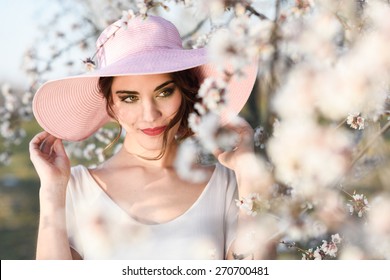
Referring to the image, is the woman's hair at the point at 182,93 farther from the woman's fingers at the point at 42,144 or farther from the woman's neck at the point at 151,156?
the woman's fingers at the point at 42,144

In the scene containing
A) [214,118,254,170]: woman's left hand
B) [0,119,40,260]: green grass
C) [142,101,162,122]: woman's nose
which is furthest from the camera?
[0,119,40,260]: green grass

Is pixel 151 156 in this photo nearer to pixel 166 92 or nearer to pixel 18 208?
pixel 166 92

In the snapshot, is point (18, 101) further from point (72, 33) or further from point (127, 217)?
point (127, 217)

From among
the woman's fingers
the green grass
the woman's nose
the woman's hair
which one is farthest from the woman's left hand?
the green grass

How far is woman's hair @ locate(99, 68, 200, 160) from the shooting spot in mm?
1518

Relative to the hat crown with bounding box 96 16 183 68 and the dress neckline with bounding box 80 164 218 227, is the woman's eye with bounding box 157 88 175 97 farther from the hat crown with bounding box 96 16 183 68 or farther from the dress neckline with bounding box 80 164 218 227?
the dress neckline with bounding box 80 164 218 227

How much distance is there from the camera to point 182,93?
60.2 inches

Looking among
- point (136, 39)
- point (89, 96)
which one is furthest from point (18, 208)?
point (136, 39)

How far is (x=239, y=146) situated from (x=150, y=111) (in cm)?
24

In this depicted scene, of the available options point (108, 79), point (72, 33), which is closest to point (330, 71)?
point (108, 79)

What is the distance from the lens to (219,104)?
3.65 feet

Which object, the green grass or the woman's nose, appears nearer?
the woman's nose

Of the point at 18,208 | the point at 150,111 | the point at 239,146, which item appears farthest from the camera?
the point at 18,208
